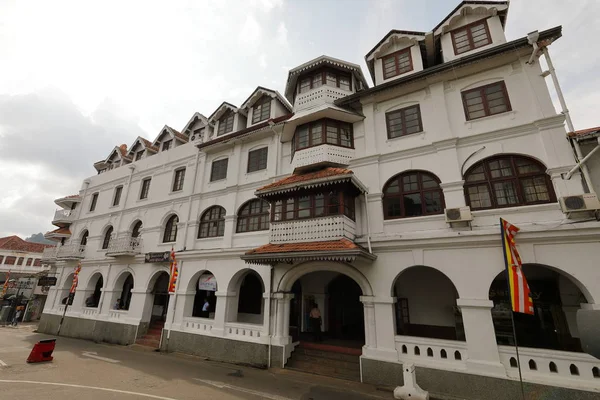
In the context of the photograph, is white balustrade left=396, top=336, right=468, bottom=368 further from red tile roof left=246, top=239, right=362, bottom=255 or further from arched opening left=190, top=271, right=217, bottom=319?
arched opening left=190, top=271, right=217, bottom=319

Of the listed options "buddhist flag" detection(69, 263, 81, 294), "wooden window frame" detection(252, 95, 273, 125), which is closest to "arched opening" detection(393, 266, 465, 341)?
"wooden window frame" detection(252, 95, 273, 125)

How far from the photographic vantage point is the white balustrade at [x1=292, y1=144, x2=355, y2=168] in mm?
12766

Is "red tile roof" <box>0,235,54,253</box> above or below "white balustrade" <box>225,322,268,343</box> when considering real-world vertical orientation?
above

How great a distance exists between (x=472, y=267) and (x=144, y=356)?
1538 centimetres

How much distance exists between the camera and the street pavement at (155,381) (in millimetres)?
8570

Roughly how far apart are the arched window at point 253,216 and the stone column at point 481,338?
9371 mm

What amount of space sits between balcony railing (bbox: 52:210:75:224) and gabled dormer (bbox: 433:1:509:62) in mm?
30989

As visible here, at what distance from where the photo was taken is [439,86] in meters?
12.0

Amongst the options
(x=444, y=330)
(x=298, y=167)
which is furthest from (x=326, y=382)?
(x=298, y=167)

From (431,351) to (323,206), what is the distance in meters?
6.45

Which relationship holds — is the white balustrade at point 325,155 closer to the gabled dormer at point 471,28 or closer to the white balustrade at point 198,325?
the gabled dormer at point 471,28

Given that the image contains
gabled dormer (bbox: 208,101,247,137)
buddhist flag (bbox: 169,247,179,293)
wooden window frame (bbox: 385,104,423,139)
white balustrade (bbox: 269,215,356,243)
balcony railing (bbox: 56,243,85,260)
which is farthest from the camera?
balcony railing (bbox: 56,243,85,260)

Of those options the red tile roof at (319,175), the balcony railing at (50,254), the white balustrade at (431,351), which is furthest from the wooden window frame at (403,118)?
the balcony railing at (50,254)

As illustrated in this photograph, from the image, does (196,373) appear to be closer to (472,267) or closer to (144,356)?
(144,356)
